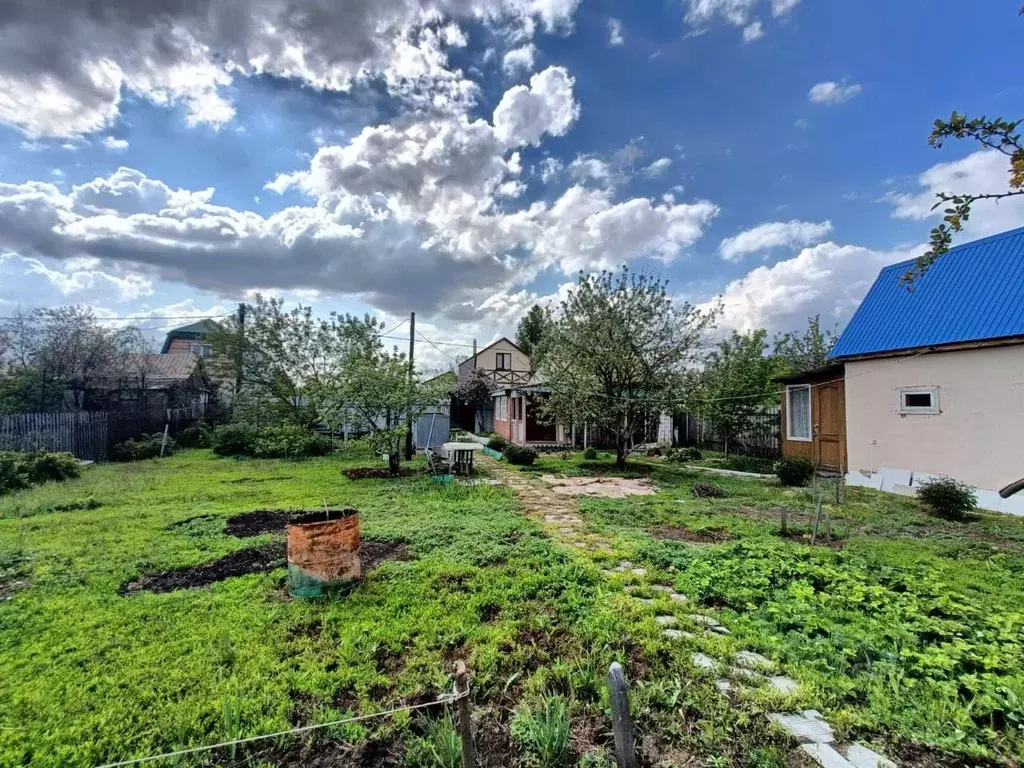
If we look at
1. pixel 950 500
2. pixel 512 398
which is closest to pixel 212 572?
pixel 950 500

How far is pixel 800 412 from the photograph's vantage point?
12273mm

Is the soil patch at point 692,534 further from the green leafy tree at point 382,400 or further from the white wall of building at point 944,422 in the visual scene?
the green leafy tree at point 382,400

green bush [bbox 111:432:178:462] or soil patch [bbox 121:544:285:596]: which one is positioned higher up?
green bush [bbox 111:432:178:462]

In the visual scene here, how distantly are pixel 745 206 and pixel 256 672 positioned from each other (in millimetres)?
13007

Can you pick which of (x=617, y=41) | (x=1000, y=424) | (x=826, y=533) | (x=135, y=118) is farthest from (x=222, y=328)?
(x=1000, y=424)

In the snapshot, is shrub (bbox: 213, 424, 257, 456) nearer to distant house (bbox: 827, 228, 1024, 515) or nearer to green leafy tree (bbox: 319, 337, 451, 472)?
green leafy tree (bbox: 319, 337, 451, 472)

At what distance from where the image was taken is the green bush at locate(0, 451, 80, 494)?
8547mm

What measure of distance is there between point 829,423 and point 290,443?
53.5ft

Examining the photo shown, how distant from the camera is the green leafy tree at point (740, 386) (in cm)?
1361

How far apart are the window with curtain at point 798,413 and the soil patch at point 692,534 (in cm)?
791

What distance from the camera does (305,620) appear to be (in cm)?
337

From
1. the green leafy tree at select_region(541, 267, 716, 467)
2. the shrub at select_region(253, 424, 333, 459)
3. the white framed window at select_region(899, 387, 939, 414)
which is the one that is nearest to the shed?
the white framed window at select_region(899, 387, 939, 414)

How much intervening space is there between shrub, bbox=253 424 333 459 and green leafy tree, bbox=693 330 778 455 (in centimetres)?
1277

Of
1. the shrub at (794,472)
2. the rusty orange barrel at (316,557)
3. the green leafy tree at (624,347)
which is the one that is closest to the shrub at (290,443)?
the green leafy tree at (624,347)
